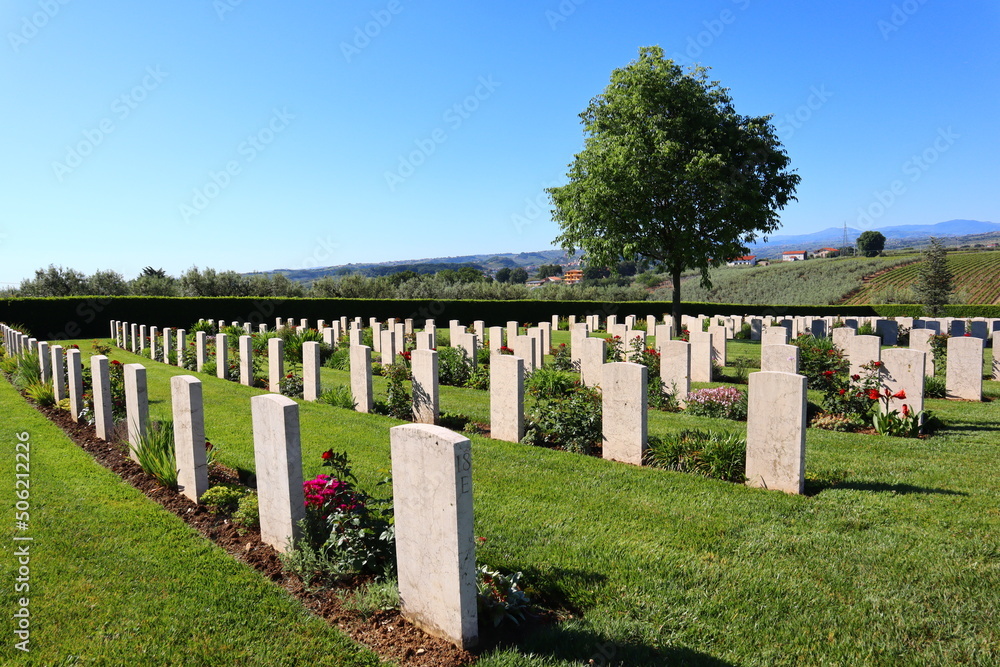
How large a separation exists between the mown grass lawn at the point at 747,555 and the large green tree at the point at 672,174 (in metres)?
17.1

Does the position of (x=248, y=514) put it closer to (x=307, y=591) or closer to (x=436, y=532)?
(x=307, y=591)

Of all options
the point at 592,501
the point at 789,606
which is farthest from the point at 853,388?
the point at 789,606

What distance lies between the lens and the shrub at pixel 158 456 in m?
5.72

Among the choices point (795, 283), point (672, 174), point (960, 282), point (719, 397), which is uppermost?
point (672, 174)

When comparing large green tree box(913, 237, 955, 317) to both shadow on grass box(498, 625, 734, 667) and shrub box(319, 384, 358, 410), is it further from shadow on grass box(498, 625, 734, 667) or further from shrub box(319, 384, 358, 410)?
shadow on grass box(498, 625, 734, 667)

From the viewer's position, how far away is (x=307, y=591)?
387cm

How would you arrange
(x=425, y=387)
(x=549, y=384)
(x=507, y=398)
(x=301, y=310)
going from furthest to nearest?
1. (x=301, y=310)
2. (x=549, y=384)
3. (x=425, y=387)
4. (x=507, y=398)

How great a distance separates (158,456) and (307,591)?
3.05m

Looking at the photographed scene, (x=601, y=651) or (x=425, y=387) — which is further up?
(x=425, y=387)

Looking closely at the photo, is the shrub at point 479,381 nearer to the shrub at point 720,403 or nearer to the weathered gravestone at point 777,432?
the shrub at point 720,403

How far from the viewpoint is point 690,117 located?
2305 cm

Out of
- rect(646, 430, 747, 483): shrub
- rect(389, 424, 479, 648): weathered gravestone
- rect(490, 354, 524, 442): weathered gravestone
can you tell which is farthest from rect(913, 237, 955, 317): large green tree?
rect(389, 424, 479, 648): weathered gravestone

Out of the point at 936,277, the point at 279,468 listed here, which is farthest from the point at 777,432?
the point at 936,277

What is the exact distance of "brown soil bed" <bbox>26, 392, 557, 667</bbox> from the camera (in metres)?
3.24
